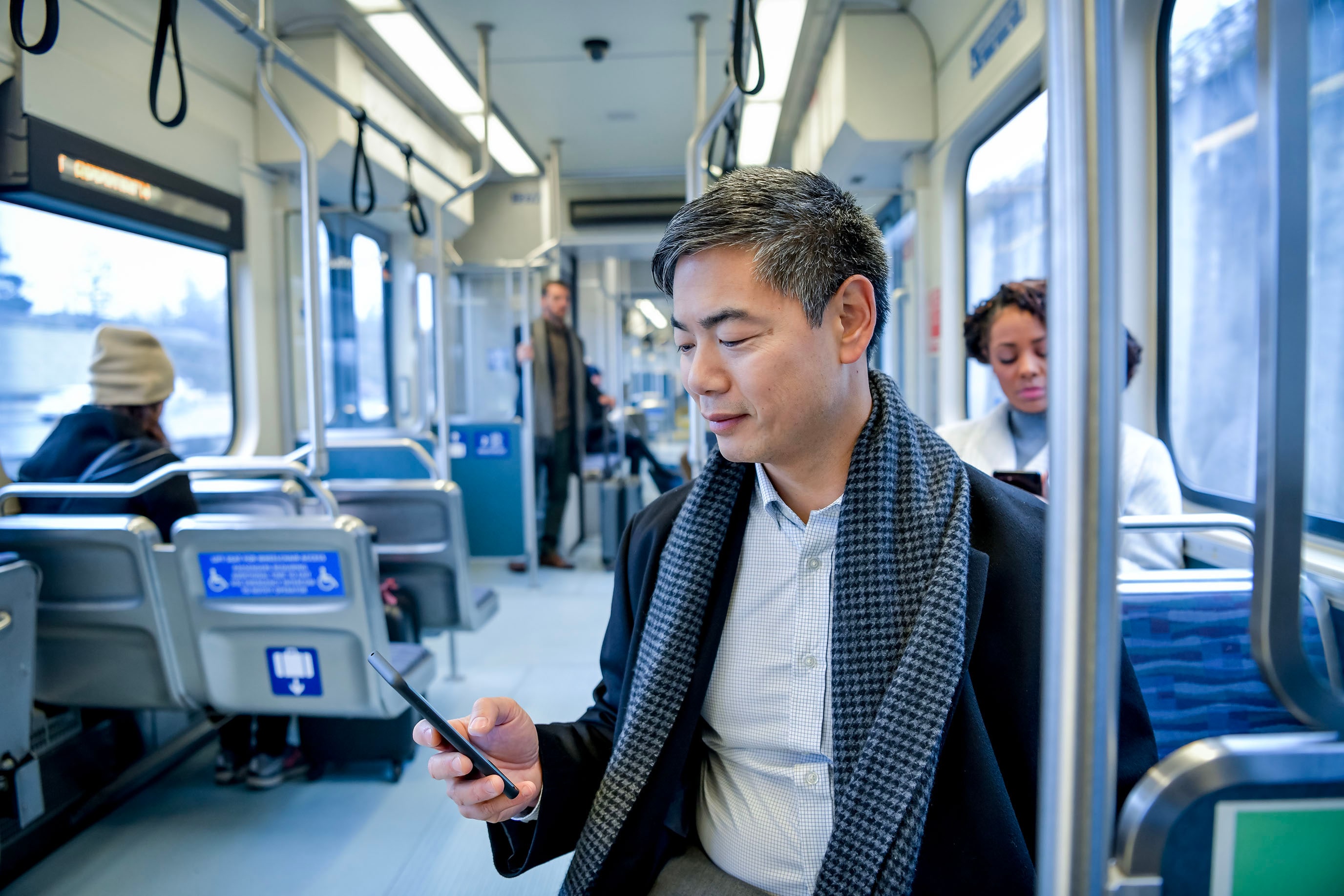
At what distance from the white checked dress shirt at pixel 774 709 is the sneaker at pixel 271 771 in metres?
2.08

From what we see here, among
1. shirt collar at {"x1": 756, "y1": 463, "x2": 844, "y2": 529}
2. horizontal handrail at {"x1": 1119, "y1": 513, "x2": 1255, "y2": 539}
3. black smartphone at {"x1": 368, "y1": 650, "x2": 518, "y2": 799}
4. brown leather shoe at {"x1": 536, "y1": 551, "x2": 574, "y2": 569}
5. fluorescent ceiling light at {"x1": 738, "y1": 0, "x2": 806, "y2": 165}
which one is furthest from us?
brown leather shoe at {"x1": 536, "y1": 551, "x2": 574, "y2": 569}

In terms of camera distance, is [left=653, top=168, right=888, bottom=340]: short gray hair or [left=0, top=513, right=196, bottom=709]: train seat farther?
[left=0, top=513, right=196, bottom=709]: train seat

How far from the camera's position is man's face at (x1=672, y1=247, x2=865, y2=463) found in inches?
41.3

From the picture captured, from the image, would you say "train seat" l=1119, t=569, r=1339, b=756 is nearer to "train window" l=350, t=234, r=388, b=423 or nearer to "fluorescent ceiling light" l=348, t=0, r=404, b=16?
"fluorescent ceiling light" l=348, t=0, r=404, b=16

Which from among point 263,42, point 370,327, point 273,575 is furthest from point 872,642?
point 370,327

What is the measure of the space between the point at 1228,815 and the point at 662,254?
0.90 meters

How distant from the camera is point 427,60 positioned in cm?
453

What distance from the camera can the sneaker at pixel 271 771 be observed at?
8.78ft

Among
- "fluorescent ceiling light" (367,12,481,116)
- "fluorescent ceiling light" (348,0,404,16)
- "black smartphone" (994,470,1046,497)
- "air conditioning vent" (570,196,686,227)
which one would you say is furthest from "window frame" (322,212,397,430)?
"black smartphone" (994,470,1046,497)

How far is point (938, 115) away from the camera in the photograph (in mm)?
4262

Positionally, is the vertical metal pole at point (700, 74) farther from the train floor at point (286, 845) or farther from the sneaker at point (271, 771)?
the sneaker at point (271, 771)

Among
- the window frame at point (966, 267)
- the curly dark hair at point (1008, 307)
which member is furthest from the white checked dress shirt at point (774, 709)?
the window frame at point (966, 267)

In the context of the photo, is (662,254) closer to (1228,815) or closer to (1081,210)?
(1081,210)

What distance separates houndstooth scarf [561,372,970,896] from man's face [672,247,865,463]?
11 centimetres
